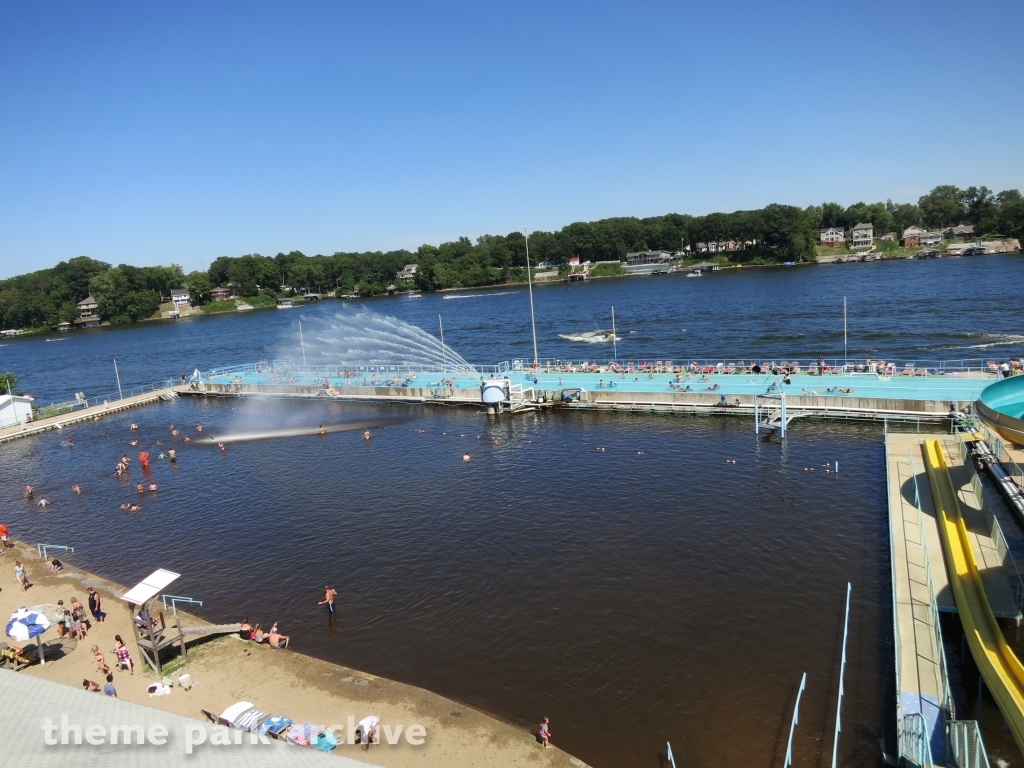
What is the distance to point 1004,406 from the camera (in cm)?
2511

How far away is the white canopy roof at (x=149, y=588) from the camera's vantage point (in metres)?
23.0

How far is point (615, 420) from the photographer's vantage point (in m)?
52.7

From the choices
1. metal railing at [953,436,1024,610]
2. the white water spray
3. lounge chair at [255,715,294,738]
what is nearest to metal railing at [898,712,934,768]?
metal railing at [953,436,1024,610]

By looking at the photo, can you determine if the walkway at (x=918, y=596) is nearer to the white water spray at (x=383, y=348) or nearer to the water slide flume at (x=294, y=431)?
the water slide flume at (x=294, y=431)

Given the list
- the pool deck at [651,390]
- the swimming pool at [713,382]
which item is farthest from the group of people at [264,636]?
the swimming pool at [713,382]

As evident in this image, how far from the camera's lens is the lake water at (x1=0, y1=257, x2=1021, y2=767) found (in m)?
21.1

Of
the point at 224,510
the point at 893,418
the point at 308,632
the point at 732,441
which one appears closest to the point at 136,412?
the point at 224,510

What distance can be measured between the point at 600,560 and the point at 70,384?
109510mm

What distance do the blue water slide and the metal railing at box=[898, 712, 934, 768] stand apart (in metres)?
10.3

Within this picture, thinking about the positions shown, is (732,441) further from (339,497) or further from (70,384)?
(70,384)

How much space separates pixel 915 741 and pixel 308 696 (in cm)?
1703

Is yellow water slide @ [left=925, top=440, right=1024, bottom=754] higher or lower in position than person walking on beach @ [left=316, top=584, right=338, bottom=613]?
higher

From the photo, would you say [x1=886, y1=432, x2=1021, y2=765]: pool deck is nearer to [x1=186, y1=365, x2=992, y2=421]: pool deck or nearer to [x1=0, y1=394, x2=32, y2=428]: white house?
[x1=186, y1=365, x2=992, y2=421]: pool deck

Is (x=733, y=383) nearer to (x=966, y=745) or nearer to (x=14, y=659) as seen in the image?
(x=966, y=745)
